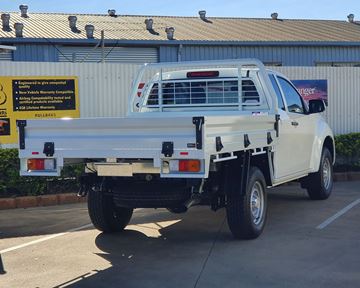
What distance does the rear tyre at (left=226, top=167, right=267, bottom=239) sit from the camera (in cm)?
663

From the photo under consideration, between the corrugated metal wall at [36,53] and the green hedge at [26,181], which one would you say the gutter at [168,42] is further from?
the green hedge at [26,181]

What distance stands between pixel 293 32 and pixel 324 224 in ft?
74.5

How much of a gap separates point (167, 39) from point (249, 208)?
18443 mm

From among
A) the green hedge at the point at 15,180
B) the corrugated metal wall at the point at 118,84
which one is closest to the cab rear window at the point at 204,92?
the green hedge at the point at 15,180

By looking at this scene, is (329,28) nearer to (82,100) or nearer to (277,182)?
(82,100)

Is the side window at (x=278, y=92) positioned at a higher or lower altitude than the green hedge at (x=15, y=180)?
higher

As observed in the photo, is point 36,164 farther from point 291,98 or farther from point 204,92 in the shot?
point 291,98

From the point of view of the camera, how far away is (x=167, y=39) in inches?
961

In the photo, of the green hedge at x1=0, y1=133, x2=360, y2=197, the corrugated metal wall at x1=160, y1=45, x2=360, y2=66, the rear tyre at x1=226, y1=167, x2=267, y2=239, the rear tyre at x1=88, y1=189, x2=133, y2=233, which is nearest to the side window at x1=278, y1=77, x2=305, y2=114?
the rear tyre at x1=226, y1=167, x2=267, y2=239

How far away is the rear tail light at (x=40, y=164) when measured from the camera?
6328 mm

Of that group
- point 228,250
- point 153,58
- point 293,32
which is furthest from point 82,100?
Answer: point 293,32

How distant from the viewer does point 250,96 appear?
816cm

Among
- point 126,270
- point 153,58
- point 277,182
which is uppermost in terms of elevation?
point 153,58

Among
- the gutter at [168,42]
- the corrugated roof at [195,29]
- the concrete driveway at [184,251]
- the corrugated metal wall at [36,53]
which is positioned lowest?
the concrete driveway at [184,251]
